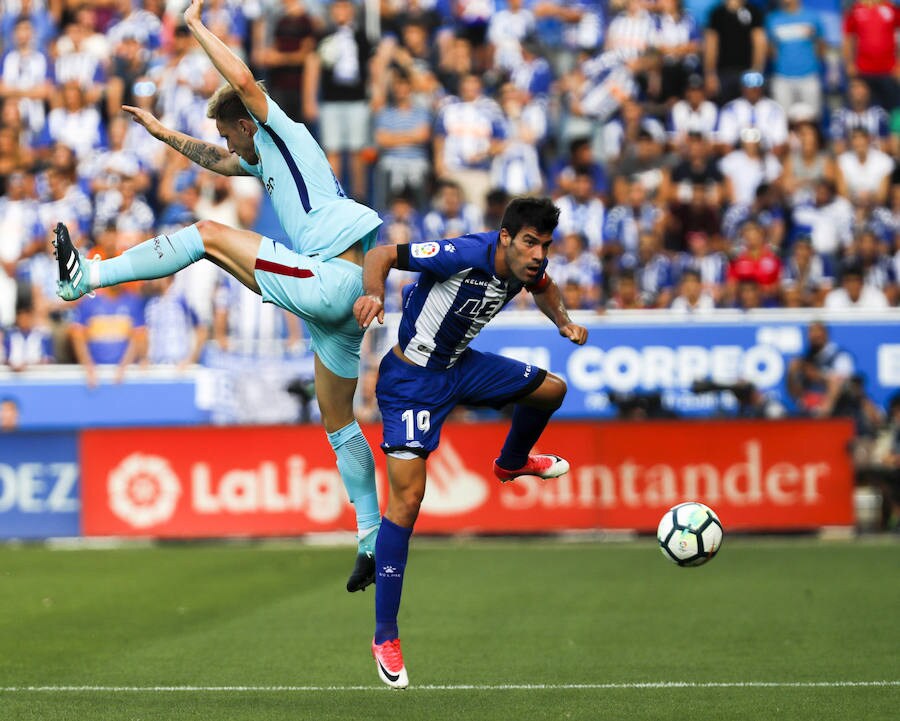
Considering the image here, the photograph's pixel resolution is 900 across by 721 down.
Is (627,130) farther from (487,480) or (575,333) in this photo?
(575,333)

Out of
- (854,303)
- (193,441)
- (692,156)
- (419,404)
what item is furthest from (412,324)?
(692,156)

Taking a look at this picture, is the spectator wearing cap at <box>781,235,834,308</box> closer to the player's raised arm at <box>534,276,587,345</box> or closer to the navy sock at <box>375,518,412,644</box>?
the player's raised arm at <box>534,276,587,345</box>

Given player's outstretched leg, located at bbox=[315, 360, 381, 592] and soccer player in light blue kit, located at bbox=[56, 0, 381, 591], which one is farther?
player's outstretched leg, located at bbox=[315, 360, 381, 592]

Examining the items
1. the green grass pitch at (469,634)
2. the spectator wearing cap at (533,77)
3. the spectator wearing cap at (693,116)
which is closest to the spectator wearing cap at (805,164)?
the spectator wearing cap at (693,116)

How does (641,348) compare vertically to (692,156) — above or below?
below

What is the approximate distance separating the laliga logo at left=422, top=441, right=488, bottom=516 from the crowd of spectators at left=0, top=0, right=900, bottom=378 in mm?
2481

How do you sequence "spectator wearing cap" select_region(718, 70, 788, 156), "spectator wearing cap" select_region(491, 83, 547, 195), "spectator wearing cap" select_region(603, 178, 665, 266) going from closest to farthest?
"spectator wearing cap" select_region(603, 178, 665, 266)
"spectator wearing cap" select_region(491, 83, 547, 195)
"spectator wearing cap" select_region(718, 70, 788, 156)

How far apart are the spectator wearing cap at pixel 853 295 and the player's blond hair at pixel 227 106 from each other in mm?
10353

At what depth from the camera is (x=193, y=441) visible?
54.4ft

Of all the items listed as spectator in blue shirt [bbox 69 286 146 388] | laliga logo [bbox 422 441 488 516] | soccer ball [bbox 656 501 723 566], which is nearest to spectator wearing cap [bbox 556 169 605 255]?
laliga logo [bbox 422 441 488 516]

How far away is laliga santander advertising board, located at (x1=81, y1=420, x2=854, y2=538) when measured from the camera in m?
16.1

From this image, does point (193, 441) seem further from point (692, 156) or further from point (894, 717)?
point (894, 717)

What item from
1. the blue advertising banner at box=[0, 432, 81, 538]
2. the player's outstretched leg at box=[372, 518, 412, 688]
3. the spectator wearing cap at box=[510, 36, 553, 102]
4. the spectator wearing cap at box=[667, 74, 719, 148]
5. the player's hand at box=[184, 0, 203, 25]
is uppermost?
the spectator wearing cap at box=[510, 36, 553, 102]

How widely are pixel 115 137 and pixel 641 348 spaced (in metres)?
7.97
